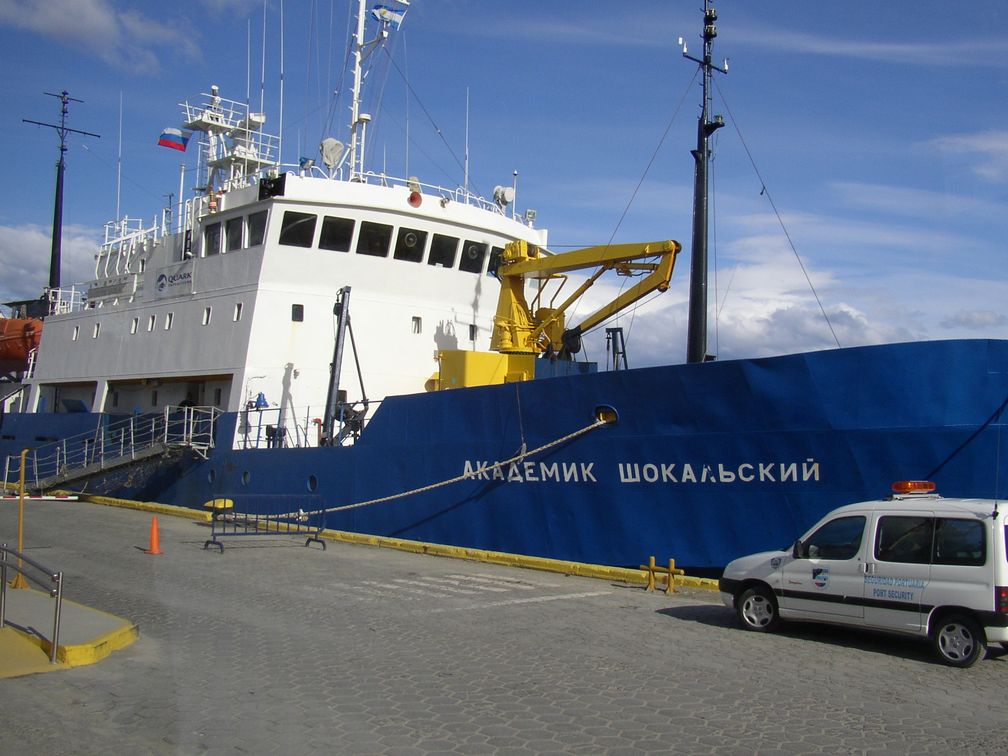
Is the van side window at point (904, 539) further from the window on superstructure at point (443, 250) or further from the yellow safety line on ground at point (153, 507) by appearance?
the yellow safety line on ground at point (153, 507)

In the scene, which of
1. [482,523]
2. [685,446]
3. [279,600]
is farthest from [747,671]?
[482,523]

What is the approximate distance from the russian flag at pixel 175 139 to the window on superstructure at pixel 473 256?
10439 millimetres

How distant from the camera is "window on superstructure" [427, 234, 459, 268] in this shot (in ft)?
60.7

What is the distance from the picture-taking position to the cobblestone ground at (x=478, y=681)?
5305 mm

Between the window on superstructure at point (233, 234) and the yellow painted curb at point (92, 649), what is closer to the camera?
the yellow painted curb at point (92, 649)

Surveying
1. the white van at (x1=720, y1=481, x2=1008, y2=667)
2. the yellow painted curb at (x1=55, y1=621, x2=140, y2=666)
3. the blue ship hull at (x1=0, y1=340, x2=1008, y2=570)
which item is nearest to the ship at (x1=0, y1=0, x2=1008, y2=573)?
the blue ship hull at (x1=0, y1=340, x2=1008, y2=570)

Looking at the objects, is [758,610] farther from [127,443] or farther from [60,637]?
[127,443]

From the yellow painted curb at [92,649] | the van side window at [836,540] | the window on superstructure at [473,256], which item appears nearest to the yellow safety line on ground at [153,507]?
the window on superstructure at [473,256]

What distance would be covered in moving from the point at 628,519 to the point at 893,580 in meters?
4.39

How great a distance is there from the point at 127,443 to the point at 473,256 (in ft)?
30.2

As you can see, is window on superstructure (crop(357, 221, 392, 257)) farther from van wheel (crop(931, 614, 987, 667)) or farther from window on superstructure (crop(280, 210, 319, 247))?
van wheel (crop(931, 614, 987, 667))

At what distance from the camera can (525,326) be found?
16.0 m

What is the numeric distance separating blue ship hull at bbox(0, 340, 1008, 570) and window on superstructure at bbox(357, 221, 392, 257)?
4.38 m

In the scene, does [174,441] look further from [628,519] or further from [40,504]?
[628,519]
